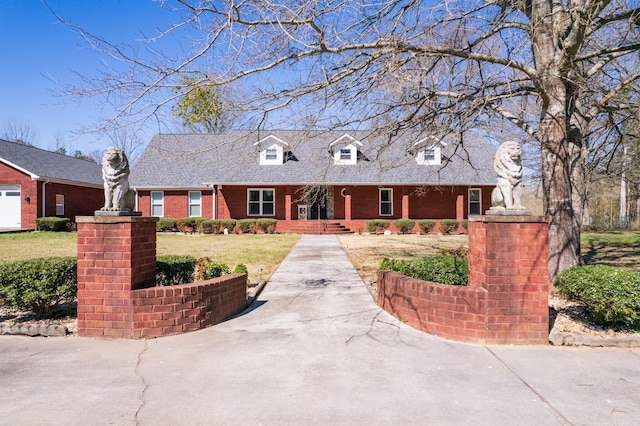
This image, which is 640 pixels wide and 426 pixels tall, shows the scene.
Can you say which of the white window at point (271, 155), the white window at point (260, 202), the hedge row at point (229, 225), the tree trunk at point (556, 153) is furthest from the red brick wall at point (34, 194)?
the tree trunk at point (556, 153)

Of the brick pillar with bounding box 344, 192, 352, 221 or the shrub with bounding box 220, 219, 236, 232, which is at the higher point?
the brick pillar with bounding box 344, 192, 352, 221

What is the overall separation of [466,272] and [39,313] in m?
6.38

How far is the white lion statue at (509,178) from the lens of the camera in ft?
15.4

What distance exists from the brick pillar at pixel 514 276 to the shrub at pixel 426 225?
19.1m

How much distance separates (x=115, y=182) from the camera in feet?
15.9

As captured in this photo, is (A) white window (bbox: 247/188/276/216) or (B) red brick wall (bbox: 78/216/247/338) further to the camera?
(A) white window (bbox: 247/188/276/216)

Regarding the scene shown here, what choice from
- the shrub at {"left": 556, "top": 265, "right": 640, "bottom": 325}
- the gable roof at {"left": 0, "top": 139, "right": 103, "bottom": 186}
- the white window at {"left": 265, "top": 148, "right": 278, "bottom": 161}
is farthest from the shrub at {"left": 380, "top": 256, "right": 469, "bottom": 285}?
the gable roof at {"left": 0, "top": 139, "right": 103, "bottom": 186}

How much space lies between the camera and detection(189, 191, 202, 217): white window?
2508cm

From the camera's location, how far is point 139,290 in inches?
184

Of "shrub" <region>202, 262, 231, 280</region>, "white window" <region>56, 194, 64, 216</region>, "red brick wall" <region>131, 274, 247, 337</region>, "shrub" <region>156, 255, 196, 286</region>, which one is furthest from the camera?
"white window" <region>56, 194, 64, 216</region>

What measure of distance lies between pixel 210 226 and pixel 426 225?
13.2 metres

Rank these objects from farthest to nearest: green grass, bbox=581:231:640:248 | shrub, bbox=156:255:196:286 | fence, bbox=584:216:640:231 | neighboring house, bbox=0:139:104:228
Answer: fence, bbox=584:216:640:231 < neighboring house, bbox=0:139:104:228 < green grass, bbox=581:231:640:248 < shrub, bbox=156:255:196:286

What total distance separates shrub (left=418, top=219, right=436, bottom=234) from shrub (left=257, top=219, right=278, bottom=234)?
29.7 ft

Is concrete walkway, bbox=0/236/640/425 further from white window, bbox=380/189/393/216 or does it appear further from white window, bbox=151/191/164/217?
white window, bbox=151/191/164/217
